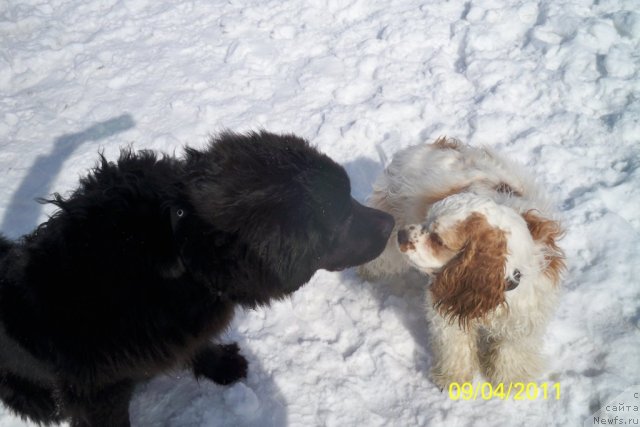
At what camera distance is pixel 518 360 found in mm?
2836

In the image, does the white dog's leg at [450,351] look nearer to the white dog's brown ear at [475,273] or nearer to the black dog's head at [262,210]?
the white dog's brown ear at [475,273]

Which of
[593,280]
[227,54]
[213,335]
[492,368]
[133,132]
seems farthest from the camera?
[227,54]

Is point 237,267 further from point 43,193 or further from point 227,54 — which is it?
point 227,54

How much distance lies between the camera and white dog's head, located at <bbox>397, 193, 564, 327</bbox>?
7.63ft

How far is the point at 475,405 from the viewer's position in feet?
9.43

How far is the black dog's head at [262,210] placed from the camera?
1770 millimetres

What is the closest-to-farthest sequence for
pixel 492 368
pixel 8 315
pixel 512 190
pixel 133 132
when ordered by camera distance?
pixel 8 315
pixel 512 190
pixel 492 368
pixel 133 132

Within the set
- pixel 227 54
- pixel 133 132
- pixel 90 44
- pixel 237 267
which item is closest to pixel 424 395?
pixel 237 267

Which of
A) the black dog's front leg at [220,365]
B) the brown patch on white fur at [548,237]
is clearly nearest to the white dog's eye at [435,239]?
the brown patch on white fur at [548,237]

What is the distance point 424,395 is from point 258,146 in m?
2.13

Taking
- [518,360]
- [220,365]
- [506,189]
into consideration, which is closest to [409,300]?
[518,360]
